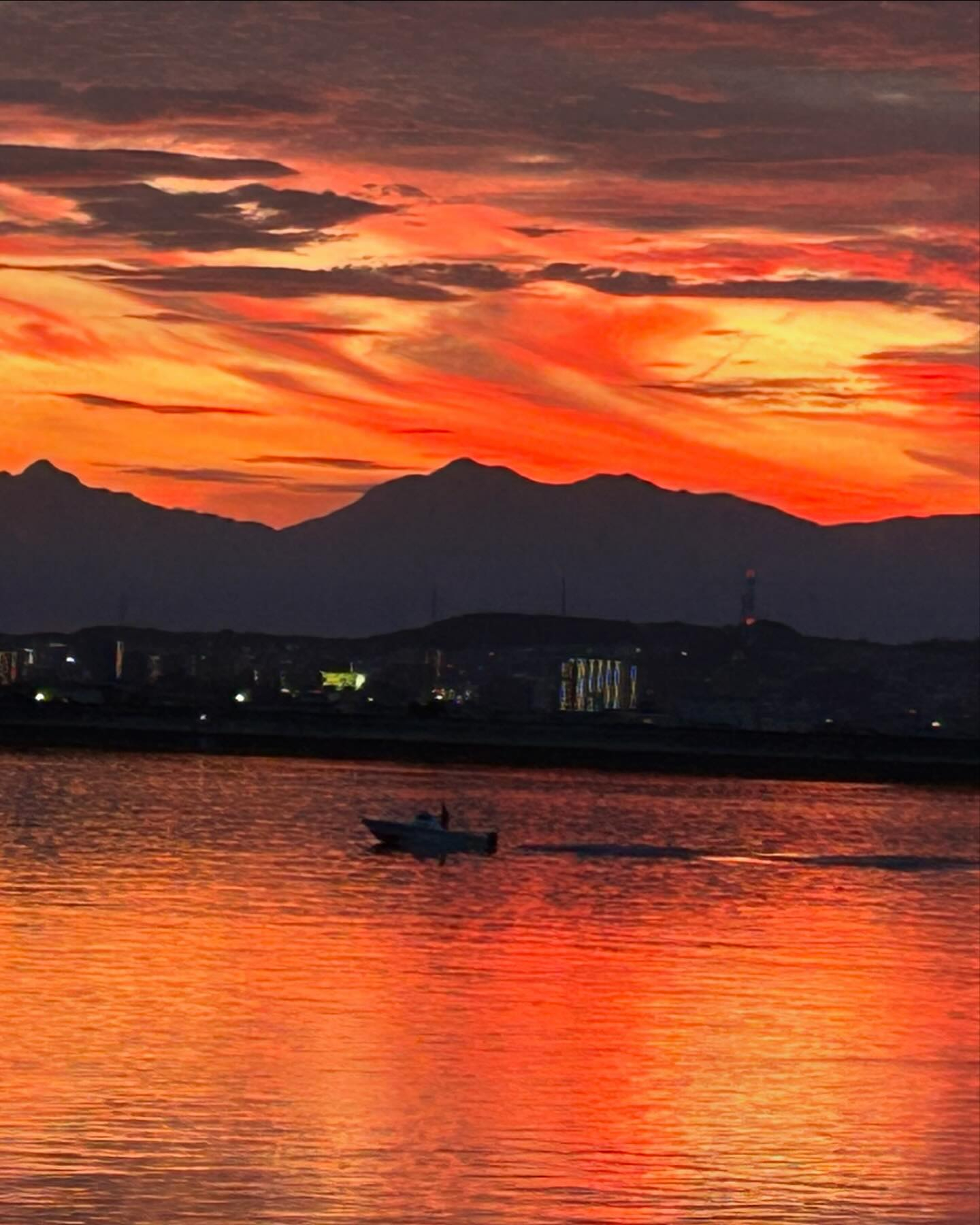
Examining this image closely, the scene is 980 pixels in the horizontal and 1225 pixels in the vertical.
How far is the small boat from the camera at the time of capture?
7194 centimetres

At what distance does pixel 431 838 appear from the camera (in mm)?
72438

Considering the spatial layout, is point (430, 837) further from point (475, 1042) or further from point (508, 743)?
point (508, 743)

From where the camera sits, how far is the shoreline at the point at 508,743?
18038 cm

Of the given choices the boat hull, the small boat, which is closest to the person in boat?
the small boat

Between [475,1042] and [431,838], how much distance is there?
138ft

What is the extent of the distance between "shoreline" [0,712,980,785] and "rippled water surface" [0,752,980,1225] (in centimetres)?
11185

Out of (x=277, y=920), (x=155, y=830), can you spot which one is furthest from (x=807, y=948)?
(x=155, y=830)

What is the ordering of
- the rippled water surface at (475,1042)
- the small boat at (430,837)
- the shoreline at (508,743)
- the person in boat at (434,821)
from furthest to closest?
1. the shoreline at (508,743)
2. the person in boat at (434,821)
3. the small boat at (430,837)
4. the rippled water surface at (475,1042)

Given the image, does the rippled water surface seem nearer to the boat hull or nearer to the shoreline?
the boat hull

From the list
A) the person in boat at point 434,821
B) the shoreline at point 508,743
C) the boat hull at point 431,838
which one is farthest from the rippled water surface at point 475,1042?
the shoreline at point 508,743

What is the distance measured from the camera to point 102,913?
4750cm

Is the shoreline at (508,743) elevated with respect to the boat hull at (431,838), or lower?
elevated

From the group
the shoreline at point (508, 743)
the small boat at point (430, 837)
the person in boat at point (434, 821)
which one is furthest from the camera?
the shoreline at point (508, 743)

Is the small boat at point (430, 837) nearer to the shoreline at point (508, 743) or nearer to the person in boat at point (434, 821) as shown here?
the person in boat at point (434, 821)
